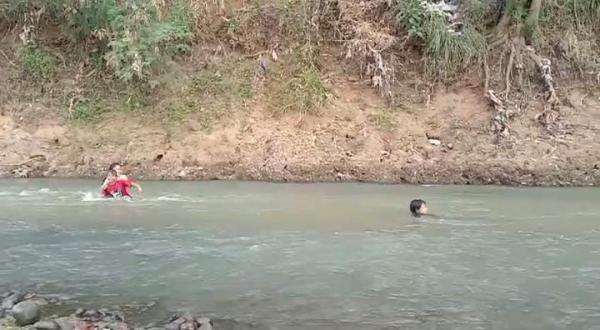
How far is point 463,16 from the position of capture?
18.0 m

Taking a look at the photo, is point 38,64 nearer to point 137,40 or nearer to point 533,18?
point 137,40

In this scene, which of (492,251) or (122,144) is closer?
(492,251)

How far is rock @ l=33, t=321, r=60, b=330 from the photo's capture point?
19.3 ft

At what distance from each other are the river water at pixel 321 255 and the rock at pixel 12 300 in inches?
13.9

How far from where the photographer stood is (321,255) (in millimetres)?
8758

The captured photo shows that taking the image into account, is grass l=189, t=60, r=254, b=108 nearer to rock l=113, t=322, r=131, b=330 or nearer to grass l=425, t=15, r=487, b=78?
grass l=425, t=15, r=487, b=78

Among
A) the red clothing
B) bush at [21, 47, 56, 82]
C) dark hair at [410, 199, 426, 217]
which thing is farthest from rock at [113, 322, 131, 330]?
bush at [21, 47, 56, 82]

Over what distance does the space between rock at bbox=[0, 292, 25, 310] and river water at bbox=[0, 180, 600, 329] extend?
35cm

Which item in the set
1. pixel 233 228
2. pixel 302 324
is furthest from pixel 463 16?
pixel 302 324

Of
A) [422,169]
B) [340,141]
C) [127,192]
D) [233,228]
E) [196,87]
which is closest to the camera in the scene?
[233,228]

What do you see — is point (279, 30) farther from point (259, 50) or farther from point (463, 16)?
point (463, 16)

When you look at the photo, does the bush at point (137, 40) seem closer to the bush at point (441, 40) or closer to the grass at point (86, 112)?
the grass at point (86, 112)

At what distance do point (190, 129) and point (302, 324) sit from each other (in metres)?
10.8

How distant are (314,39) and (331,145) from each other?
135 inches
